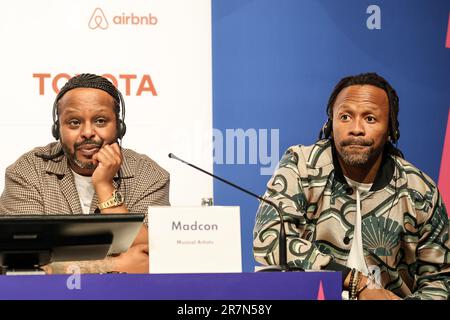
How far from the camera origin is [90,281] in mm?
2504

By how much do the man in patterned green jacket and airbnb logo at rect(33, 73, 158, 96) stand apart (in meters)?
0.90

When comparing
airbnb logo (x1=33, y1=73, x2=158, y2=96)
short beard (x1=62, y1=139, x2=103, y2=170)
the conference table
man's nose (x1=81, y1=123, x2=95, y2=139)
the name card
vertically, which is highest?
airbnb logo (x1=33, y1=73, x2=158, y2=96)

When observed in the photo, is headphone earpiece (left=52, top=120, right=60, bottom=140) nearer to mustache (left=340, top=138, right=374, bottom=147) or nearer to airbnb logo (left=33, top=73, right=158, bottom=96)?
airbnb logo (left=33, top=73, right=158, bottom=96)

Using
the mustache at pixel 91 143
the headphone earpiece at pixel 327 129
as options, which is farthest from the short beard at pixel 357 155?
the mustache at pixel 91 143

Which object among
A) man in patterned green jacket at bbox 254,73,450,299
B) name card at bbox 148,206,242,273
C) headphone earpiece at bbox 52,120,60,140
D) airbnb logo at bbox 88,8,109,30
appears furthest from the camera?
airbnb logo at bbox 88,8,109,30

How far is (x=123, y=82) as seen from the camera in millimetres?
4680

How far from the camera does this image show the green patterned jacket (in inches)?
163

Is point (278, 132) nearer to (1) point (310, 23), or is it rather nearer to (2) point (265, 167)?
(2) point (265, 167)

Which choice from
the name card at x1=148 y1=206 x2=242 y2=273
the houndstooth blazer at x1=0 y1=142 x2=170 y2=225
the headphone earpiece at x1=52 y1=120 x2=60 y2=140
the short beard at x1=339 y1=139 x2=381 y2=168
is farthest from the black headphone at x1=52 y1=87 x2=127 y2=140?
the name card at x1=148 y1=206 x2=242 y2=273

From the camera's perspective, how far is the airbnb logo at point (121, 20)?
15.4 ft

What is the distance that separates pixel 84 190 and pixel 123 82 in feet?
2.24

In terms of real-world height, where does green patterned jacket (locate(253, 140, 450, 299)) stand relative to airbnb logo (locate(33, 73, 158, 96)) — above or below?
below

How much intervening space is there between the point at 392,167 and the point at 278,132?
2.39 feet

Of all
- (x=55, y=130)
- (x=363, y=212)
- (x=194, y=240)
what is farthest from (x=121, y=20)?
(x=194, y=240)
